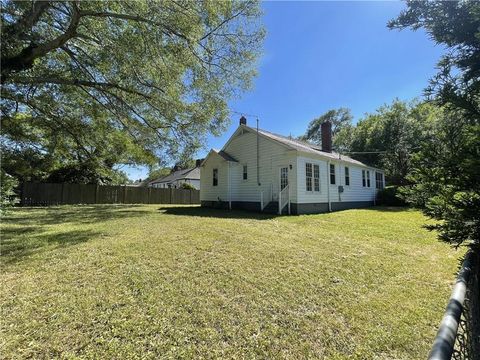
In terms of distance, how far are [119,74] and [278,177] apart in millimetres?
9514

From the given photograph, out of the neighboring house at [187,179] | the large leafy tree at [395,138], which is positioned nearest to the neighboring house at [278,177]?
the large leafy tree at [395,138]

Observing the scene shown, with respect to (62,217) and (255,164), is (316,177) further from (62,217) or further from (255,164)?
(62,217)

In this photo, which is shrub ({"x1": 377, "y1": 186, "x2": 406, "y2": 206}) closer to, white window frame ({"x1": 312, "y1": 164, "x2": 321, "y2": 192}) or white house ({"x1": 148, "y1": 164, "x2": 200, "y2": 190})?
white window frame ({"x1": 312, "y1": 164, "x2": 321, "y2": 192})

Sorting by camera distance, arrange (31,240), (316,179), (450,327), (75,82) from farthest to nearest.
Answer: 1. (316,179)
2. (75,82)
3. (31,240)
4. (450,327)

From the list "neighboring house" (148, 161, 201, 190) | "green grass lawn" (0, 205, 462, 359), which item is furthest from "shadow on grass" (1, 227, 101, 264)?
"neighboring house" (148, 161, 201, 190)

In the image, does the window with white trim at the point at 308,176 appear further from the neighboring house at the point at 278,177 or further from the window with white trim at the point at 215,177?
the window with white trim at the point at 215,177

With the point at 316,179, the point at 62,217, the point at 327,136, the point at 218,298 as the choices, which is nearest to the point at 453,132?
the point at 218,298

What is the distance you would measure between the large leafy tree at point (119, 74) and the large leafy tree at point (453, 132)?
7635mm

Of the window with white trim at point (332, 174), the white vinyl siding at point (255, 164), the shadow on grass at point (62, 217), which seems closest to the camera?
the shadow on grass at point (62, 217)

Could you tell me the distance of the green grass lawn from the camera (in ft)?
9.48

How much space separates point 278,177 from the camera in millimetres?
15461

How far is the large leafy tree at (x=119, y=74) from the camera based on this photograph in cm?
764

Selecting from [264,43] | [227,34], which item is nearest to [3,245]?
[227,34]

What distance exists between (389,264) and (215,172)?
14.5 metres
